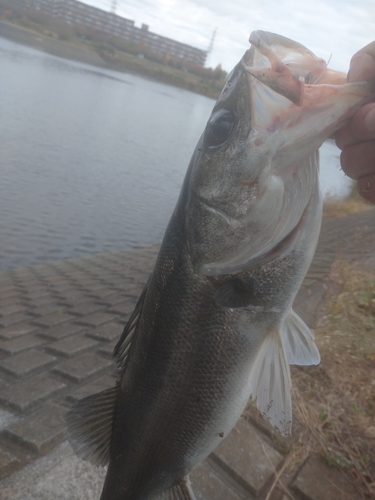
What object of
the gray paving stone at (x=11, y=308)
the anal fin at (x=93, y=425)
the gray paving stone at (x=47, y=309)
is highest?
the anal fin at (x=93, y=425)

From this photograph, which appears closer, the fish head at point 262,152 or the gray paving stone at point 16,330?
Result: the fish head at point 262,152

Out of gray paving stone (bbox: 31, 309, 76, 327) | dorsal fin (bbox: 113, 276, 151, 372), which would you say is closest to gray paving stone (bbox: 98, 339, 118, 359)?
gray paving stone (bbox: 31, 309, 76, 327)

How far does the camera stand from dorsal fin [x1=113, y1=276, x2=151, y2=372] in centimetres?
188

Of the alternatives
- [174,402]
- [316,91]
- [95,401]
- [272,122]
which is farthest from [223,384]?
[316,91]

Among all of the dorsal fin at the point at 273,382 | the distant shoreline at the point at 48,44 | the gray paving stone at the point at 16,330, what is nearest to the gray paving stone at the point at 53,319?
the gray paving stone at the point at 16,330

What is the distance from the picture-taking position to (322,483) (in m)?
2.49

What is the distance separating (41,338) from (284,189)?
3457mm

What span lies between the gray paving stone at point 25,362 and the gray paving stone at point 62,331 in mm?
429

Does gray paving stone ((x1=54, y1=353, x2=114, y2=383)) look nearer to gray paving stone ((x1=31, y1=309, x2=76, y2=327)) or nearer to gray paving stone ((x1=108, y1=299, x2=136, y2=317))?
gray paving stone ((x1=31, y1=309, x2=76, y2=327))

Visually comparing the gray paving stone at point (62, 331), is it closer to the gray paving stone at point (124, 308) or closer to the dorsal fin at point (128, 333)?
the gray paving stone at point (124, 308)

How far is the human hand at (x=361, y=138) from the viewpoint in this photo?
154 cm

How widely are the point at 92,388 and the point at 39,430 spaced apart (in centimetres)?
67

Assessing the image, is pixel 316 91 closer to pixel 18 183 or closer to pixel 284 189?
pixel 284 189

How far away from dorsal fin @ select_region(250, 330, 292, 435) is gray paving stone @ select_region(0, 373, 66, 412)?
6.39 feet
